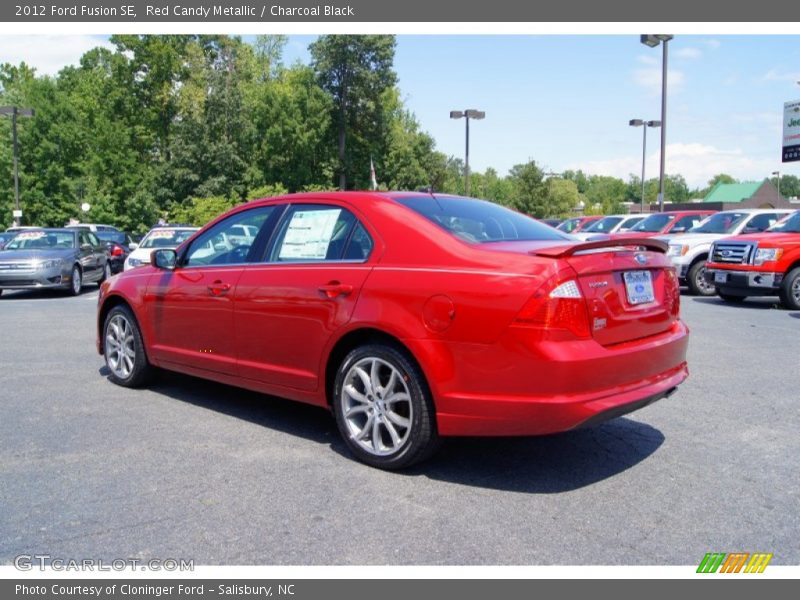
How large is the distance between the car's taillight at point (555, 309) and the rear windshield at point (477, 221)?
2.34ft

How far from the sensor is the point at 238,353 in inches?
201

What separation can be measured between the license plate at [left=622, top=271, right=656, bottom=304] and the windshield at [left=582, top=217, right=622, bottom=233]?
18608 mm

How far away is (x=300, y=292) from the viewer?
4594 mm

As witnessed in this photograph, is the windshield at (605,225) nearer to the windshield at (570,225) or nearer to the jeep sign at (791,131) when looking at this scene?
the windshield at (570,225)

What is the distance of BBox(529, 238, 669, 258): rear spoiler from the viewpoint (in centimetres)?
376

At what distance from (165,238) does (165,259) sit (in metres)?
10.1

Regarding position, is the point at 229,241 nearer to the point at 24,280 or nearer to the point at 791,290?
the point at 791,290

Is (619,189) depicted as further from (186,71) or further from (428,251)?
(428,251)

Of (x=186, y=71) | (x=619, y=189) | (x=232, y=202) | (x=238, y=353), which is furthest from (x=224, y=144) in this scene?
(x=619, y=189)

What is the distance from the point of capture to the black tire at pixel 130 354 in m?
6.15

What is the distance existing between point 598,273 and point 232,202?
151ft

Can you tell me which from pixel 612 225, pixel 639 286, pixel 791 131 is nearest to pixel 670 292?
pixel 639 286

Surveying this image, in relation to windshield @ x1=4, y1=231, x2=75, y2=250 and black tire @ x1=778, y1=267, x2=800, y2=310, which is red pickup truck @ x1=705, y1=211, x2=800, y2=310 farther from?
windshield @ x1=4, y1=231, x2=75, y2=250

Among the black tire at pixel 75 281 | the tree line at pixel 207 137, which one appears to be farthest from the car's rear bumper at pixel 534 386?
the tree line at pixel 207 137
